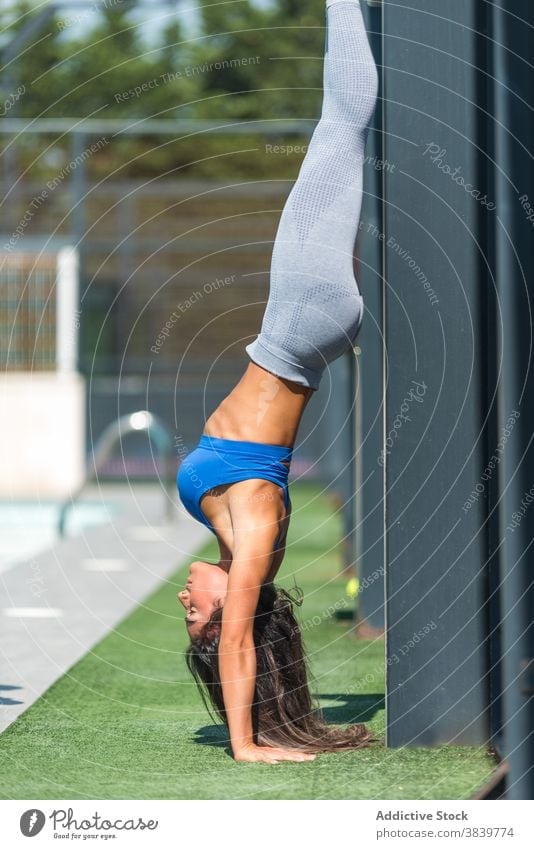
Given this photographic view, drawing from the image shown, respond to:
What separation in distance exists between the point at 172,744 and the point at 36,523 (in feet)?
35.9

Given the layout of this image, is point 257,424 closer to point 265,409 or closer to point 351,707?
point 265,409

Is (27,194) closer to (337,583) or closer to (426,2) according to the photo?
(337,583)

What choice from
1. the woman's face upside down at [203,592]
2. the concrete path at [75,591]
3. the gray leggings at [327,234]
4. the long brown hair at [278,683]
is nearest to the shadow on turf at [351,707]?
the long brown hair at [278,683]

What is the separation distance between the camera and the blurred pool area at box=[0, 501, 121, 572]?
35.5 ft

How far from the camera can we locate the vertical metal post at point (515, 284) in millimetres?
3664

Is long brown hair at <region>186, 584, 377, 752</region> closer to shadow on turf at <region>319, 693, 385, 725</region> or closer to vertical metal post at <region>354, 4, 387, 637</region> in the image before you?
shadow on turf at <region>319, 693, 385, 725</region>

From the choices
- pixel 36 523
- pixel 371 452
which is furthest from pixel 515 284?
pixel 36 523

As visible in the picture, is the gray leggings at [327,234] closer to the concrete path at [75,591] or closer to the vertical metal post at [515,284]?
the vertical metal post at [515,284]

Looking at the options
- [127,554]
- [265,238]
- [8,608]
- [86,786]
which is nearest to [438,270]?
[86,786]

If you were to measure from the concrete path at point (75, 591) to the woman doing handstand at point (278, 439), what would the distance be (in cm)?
99

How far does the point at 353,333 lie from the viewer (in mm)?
3885

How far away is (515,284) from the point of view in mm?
3826

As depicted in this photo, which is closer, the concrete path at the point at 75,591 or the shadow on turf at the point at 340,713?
the shadow on turf at the point at 340,713

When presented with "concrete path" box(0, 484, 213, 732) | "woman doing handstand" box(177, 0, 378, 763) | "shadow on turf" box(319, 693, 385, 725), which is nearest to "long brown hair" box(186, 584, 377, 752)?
"woman doing handstand" box(177, 0, 378, 763)
